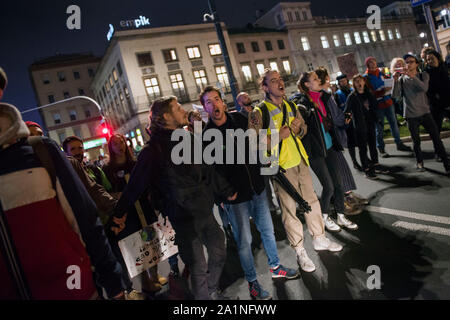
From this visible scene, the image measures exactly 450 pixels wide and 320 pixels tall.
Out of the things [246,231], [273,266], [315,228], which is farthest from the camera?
[315,228]

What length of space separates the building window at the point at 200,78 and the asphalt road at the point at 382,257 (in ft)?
95.2

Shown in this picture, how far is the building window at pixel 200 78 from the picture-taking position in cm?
3172

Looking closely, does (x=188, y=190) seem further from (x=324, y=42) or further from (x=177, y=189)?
(x=324, y=42)

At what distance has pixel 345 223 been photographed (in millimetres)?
3875

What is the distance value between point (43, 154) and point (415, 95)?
229 inches

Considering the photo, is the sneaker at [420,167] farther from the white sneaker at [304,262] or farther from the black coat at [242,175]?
the black coat at [242,175]

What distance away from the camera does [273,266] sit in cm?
313

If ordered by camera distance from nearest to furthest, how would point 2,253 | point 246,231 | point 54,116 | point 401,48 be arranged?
point 2,253 → point 246,231 → point 54,116 → point 401,48

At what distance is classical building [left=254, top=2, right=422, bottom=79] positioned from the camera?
39.2 meters

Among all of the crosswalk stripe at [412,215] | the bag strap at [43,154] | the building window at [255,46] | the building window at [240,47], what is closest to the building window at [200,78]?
the building window at [240,47]

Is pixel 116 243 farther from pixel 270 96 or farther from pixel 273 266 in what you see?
pixel 270 96

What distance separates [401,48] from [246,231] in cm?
6366

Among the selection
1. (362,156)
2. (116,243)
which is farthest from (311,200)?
(362,156)

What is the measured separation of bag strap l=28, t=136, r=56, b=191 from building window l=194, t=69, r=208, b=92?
103 feet
